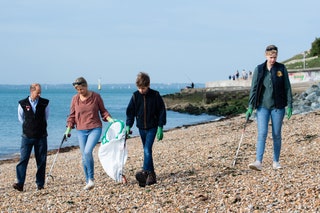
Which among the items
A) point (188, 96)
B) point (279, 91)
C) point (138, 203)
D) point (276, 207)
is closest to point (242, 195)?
point (276, 207)

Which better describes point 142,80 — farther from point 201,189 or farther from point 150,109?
point 201,189

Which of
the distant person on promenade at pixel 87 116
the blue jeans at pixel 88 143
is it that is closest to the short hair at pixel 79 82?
the distant person on promenade at pixel 87 116

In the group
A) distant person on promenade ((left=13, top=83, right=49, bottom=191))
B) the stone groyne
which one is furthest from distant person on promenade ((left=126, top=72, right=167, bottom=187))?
the stone groyne

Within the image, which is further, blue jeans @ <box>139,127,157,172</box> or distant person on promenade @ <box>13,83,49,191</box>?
distant person on promenade @ <box>13,83,49,191</box>

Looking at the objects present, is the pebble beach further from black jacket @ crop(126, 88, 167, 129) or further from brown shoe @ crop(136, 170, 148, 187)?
black jacket @ crop(126, 88, 167, 129)

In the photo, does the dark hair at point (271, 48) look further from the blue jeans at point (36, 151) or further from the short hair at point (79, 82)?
the blue jeans at point (36, 151)

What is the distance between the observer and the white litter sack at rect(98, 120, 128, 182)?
897 cm

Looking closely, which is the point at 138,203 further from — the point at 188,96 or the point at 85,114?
the point at 188,96

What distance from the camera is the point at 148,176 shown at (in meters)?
8.57

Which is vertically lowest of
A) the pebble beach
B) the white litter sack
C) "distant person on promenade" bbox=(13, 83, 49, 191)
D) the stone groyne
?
the stone groyne

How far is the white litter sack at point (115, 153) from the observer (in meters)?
8.97

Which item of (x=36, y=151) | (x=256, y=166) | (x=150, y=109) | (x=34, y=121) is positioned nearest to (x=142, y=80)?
(x=150, y=109)

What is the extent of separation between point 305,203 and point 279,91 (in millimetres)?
2472

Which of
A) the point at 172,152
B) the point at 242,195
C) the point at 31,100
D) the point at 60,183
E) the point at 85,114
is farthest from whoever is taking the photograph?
the point at 172,152
